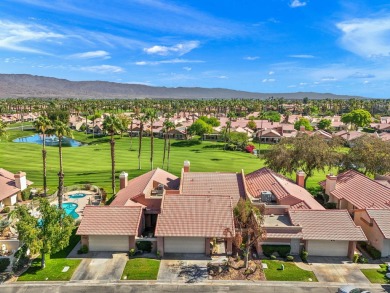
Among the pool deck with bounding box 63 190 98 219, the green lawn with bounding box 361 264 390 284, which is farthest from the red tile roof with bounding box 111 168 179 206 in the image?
the green lawn with bounding box 361 264 390 284

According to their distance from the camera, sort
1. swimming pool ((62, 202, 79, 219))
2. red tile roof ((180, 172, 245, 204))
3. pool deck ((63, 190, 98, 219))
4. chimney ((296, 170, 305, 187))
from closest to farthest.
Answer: red tile roof ((180, 172, 245, 204)) → swimming pool ((62, 202, 79, 219)) → pool deck ((63, 190, 98, 219)) → chimney ((296, 170, 305, 187))

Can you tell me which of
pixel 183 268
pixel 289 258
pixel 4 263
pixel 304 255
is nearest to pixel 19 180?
pixel 4 263

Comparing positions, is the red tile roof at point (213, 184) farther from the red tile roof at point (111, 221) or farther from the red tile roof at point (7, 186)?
the red tile roof at point (7, 186)

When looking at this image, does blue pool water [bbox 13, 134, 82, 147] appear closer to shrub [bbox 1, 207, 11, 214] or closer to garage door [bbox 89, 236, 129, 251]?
shrub [bbox 1, 207, 11, 214]

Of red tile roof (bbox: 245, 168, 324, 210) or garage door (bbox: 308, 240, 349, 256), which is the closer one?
garage door (bbox: 308, 240, 349, 256)

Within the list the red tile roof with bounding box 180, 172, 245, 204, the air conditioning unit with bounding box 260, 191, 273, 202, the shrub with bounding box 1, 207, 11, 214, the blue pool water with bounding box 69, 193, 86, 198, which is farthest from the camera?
the blue pool water with bounding box 69, 193, 86, 198

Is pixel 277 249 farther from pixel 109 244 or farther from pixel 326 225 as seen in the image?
pixel 109 244

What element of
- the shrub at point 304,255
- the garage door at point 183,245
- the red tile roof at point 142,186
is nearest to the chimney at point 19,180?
the red tile roof at point 142,186
